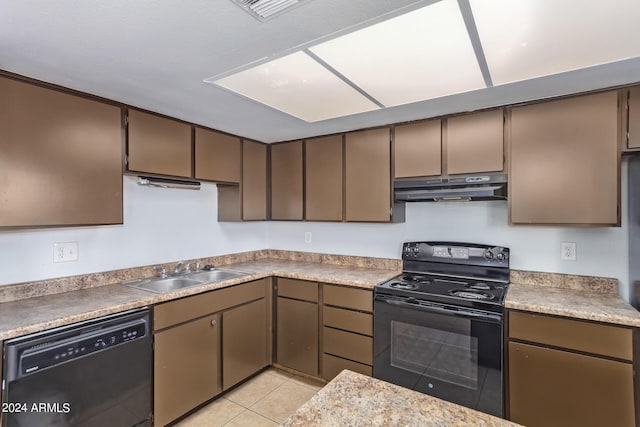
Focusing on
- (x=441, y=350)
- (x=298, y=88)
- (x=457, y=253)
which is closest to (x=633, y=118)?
(x=457, y=253)

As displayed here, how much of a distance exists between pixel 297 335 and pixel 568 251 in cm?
219

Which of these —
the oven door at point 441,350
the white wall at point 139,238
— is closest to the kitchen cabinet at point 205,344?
the white wall at point 139,238

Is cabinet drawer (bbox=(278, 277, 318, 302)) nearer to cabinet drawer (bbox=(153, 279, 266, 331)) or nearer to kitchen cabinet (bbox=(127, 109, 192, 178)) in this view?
cabinet drawer (bbox=(153, 279, 266, 331))

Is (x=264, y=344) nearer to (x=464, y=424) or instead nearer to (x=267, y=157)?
(x=267, y=157)

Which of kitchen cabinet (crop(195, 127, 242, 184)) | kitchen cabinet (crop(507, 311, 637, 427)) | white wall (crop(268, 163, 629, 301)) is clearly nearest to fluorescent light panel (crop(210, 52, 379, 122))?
kitchen cabinet (crop(195, 127, 242, 184))

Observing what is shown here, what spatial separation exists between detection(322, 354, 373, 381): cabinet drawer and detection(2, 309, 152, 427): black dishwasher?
1.29m

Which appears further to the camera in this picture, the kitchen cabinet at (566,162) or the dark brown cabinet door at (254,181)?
the dark brown cabinet door at (254,181)

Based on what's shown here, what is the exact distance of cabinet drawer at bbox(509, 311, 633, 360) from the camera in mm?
1662

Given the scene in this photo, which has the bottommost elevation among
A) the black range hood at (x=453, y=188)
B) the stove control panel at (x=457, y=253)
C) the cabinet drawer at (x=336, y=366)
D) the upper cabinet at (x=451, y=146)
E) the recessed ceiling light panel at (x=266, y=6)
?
the cabinet drawer at (x=336, y=366)

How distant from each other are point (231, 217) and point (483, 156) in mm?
2279

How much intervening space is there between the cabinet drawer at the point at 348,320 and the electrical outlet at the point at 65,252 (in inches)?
72.8

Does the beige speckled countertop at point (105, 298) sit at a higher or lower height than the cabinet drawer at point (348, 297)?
higher

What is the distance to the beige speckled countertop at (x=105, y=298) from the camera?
5.15 ft

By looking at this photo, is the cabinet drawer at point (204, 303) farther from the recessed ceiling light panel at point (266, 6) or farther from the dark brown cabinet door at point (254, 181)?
the recessed ceiling light panel at point (266, 6)
